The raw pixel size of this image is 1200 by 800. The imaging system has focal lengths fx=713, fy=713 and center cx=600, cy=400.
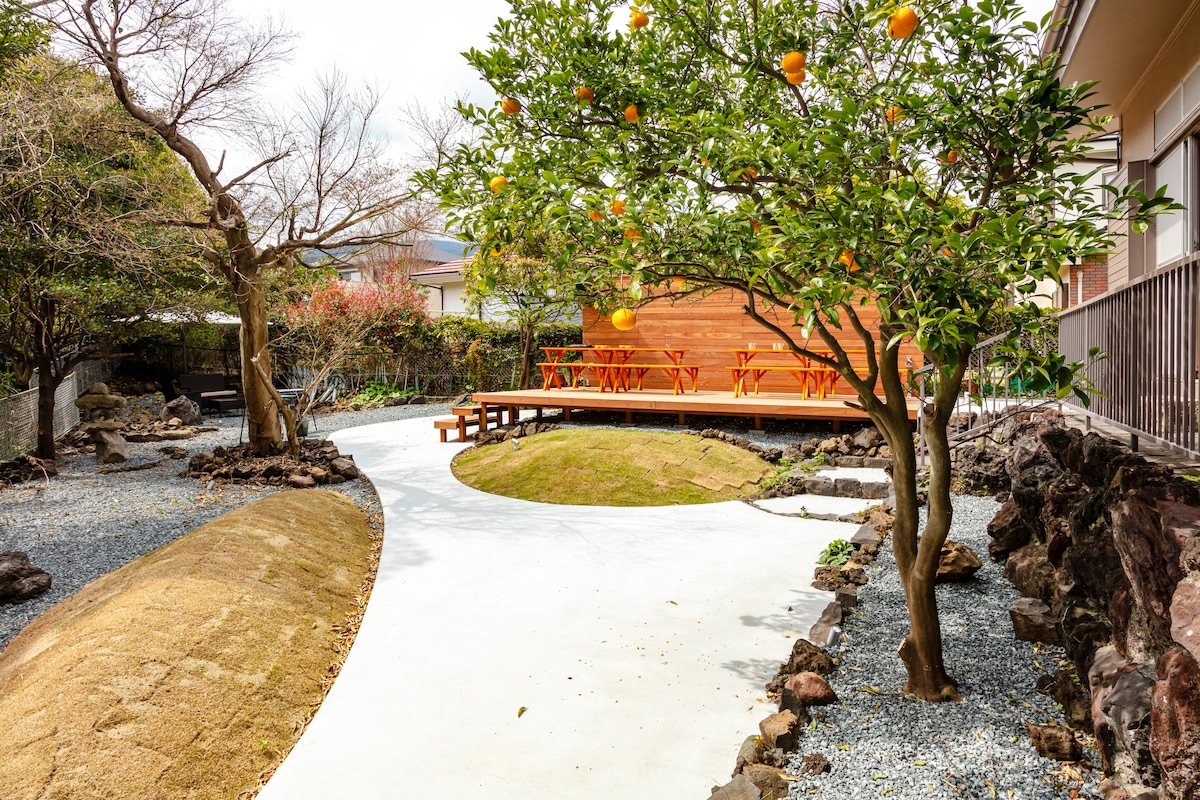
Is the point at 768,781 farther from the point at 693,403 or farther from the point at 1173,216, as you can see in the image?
the point at 693,403

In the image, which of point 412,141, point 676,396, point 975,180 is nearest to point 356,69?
point 412,141

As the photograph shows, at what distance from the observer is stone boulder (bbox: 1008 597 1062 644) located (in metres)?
3.34

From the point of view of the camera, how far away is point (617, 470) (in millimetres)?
→ 8148

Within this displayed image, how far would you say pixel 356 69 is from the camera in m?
8.80

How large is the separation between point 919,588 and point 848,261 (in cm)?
154

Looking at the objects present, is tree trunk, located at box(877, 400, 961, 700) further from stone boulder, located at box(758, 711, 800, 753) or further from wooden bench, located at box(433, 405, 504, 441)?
wooden bench, located at box(433, 405, 504, 441)

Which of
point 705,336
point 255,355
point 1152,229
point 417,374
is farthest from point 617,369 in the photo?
point 1152,229

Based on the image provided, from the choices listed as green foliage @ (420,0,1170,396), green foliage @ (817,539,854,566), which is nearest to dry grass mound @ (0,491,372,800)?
green foliage @ (420,0,1170,396)

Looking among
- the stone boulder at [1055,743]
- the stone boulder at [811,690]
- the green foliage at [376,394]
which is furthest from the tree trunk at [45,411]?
the stone boulder at [1055,743]

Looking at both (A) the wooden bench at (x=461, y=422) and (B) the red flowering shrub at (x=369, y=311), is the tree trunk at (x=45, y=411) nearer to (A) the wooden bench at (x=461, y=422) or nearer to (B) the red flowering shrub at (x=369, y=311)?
(A) the wooden bench at (x=461, y=422)

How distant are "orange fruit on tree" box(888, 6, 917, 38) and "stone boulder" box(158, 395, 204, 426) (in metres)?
13.5

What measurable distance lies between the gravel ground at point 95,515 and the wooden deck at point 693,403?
12.0ft

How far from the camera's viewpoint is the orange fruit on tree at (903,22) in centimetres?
255

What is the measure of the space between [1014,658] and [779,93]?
3052mm
